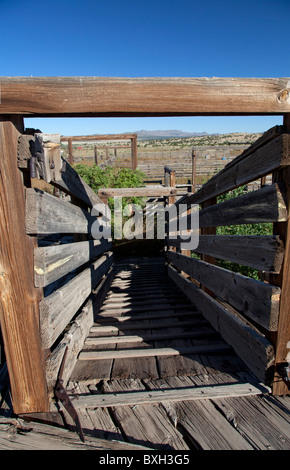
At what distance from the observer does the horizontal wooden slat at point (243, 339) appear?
1723mm

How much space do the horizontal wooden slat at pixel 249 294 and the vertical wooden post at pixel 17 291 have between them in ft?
4.37

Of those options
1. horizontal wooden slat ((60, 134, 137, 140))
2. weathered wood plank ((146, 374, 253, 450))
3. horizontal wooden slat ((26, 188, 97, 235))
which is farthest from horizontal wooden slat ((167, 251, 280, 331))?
horizontal wooden slat ((60, 134, 137, 140))

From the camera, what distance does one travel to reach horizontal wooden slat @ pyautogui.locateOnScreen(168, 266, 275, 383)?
5.65 feet

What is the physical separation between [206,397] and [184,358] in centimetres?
53

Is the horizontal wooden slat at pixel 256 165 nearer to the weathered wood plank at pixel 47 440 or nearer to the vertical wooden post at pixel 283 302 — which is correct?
the vertical wooden post at pixel 283 302

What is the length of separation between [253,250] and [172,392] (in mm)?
1028

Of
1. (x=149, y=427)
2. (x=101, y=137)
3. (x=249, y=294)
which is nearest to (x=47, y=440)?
(x=149, y=427)

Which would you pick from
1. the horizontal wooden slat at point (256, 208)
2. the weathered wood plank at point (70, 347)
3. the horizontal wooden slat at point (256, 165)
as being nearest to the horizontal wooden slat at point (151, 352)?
the weathered wood plank at point (70, 347)

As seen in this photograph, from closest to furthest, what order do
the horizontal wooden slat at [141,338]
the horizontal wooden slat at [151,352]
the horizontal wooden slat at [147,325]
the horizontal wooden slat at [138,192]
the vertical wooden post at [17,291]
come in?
the vertical wooden post at [17,291] < the horizontal wooden slat at [151,352] < the horizontal wooden slat at [141,338] < the horizontal wooden slat at [147,325] < the horizontal wooden slat at [138,192]

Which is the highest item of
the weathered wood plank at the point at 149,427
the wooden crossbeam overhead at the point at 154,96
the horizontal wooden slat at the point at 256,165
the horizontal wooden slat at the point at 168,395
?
the wooden crossbeam overhead at the point at 154,96

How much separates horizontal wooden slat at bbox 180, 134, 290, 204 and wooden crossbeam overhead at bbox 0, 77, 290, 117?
22cm

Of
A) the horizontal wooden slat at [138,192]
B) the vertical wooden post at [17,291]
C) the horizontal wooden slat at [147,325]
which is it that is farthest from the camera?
the horizontal wooden slat at [138,192]

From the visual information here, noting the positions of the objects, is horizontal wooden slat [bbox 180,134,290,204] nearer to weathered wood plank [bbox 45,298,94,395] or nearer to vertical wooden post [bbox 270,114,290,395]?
vertical wooden post [bbox 270,114,290,395]
